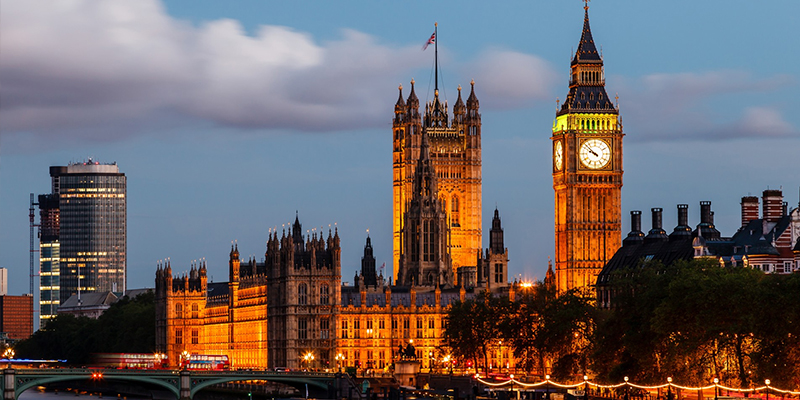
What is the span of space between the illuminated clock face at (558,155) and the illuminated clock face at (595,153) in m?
2.30

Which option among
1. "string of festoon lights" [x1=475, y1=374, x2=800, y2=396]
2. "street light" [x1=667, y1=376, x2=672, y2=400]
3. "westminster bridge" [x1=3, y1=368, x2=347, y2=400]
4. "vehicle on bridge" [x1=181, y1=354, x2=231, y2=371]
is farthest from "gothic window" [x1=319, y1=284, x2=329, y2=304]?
"street light" [x1=667, y1=376, x2=672, y2=400]

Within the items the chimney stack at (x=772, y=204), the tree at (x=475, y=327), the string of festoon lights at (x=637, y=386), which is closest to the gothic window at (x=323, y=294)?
the tree at (x=475, y=327)

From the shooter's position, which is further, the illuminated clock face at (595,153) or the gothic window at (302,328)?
the illuminated clock face at (595,153)

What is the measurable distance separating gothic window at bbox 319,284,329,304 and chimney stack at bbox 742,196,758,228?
43462 mm

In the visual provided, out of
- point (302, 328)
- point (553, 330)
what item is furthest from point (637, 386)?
point (302, 328)

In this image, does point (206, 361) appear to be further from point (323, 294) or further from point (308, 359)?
point (323, 294)

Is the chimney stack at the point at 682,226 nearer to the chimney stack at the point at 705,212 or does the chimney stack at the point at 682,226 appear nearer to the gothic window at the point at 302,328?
the chimney stack at the point at 705,212

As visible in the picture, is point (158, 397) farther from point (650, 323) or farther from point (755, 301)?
point (755, 301)

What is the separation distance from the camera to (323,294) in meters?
180

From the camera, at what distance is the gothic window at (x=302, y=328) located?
17900cm

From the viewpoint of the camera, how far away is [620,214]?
18700cm

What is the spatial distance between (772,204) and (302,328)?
2011 inches

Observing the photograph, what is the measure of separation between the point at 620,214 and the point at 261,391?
139 ft

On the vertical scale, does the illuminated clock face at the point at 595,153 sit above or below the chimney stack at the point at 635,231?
above
